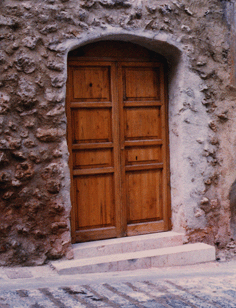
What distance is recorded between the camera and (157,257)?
159 inches

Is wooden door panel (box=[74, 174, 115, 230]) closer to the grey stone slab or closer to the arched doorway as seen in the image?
the arched doorway

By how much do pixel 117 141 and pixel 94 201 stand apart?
0.68 meters

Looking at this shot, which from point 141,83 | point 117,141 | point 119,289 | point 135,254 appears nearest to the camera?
point 119,289

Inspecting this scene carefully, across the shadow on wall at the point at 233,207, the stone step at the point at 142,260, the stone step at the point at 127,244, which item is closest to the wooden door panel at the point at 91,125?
the stone step at the point at 127,244

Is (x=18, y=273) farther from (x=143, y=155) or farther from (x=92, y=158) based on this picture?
(x=143, y=155)

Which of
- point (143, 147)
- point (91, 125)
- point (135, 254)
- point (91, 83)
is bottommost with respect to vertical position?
point (135, 254)

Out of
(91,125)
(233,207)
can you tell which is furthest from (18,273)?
(233,207)

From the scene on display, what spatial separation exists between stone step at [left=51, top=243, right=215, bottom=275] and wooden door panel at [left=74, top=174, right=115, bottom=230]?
435 mm

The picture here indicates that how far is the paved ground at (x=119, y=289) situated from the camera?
9.75 ft

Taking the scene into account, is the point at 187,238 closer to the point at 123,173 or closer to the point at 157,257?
the point at 157,257

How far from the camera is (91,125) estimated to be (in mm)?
4258

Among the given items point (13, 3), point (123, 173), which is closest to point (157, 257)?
point (123, 173)

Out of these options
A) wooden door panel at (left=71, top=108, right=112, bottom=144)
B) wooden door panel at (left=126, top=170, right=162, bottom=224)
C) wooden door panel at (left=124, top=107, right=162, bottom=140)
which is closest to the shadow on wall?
wooden door panel at (left=126, top=170, right=162, bottom=224)

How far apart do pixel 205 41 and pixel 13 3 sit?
2.05m
